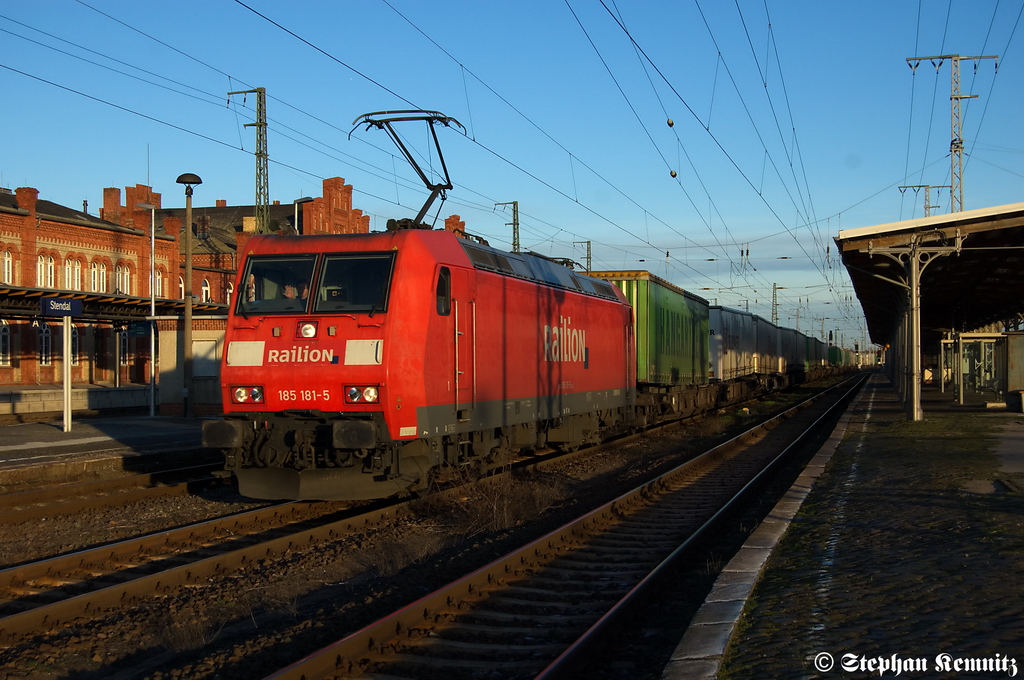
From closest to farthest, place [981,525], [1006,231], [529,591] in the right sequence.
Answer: [529,591] → [981,525] → [1006,231]

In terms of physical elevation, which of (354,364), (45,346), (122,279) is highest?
(122,279)

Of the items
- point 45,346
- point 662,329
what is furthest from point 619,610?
point 45,346

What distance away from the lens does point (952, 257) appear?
75.8 feet

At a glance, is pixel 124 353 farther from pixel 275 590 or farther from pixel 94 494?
pixel 275 590

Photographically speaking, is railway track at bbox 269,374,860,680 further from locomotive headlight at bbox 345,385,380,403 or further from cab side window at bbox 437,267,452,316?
cab side window at bbox 437,267,452,316

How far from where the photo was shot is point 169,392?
2527 centimetres

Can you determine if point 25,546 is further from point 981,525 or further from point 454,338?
point 981,525

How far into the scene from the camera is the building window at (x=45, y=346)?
40.2 m

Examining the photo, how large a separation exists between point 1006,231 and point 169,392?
2212cm

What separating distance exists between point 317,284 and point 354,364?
3.98ft

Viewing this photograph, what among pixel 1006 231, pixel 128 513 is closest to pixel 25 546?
pixel 128 513

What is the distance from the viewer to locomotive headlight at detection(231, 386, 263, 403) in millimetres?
10227

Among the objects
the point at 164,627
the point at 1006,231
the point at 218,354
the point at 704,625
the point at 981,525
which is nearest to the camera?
the point at 704,625

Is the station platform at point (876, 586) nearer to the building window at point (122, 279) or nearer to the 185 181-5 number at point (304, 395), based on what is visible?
the 185 181-5 number at point (304, 395)
